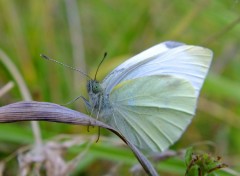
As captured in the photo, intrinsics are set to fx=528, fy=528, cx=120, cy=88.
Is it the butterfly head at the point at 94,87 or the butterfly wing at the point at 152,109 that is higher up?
the butterfly head at the point at 94,87

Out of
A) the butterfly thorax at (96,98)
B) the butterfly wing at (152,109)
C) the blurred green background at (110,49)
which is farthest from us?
the blurred green background at (110,49)

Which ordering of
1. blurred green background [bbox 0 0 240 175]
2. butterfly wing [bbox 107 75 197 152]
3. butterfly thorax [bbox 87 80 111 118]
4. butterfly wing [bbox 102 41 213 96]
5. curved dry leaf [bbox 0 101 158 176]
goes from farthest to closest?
blurred green background [bbox 0 0 240 175] → butterfly wing [bbox 102 41 213 96] → butterfly wing [bbox 107 75 197 152] → butterfly thorax [bbox 87 80 111 118] → curved dry leaf [bbox 0 101 158 176]

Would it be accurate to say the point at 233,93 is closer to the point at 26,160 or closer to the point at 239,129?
the point at 239,129

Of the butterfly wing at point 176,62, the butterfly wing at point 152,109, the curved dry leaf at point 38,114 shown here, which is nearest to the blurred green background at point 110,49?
the butterfly wing at point 152,109

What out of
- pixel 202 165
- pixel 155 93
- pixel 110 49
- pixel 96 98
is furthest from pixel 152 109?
pixel 110 49

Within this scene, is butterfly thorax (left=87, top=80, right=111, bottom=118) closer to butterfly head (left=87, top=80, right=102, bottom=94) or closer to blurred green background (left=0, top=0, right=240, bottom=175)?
butterfly head (left=87, top=80, right=102, bottom=94)

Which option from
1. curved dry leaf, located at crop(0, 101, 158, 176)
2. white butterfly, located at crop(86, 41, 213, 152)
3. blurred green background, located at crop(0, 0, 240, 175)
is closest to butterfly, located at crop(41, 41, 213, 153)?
white butterfly, located at crop(86, 41, 213, 152)

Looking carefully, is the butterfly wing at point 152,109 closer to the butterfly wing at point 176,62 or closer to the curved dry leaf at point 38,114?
the butterfly wing at point 176,62
